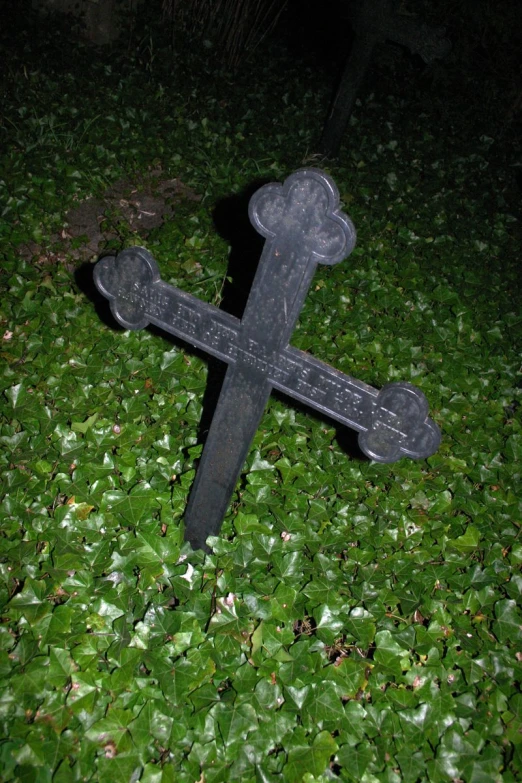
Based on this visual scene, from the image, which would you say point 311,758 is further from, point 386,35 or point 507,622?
point 386,35

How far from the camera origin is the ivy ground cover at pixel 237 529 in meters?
1.59

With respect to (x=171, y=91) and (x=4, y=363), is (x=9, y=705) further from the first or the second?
(x=171, y=91)

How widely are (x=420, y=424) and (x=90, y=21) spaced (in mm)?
5991

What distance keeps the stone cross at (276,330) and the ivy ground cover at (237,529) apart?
452 millimetres

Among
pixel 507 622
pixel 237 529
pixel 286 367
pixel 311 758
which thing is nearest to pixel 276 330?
pixel 286 367

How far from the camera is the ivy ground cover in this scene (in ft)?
5.23

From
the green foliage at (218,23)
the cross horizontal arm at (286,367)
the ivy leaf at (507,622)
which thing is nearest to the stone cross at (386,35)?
the green foliage at (218,23)

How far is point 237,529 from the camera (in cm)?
204

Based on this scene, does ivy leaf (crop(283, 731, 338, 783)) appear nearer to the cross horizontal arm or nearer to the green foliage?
the cross horizontal arm

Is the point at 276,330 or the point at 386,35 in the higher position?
the point at 386,35

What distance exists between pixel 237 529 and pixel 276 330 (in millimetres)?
855

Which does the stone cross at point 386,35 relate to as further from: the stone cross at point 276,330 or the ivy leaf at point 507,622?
the ivy leaf at point 507,622

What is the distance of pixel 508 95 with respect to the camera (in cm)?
748

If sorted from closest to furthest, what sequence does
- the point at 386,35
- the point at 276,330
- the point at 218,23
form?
the point at 276,330 → the point at 386,35 → the point at 218,23
